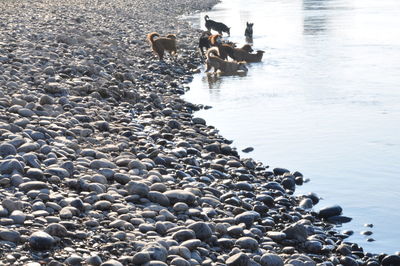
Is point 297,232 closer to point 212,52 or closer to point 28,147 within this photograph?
point 28,147

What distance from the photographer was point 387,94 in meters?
14.0

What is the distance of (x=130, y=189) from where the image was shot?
628 centimetres

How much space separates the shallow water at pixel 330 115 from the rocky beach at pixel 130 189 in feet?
1.51

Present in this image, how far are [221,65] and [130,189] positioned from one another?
1160 cm

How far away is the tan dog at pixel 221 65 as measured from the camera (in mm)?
17516

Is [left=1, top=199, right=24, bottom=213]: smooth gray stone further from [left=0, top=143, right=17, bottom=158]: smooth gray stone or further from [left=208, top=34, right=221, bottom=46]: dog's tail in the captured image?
[left=208, top=34, right=221, bottom=46]: dog's tail

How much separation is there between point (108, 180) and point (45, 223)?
5.18 feet

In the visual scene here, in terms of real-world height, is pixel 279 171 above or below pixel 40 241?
below

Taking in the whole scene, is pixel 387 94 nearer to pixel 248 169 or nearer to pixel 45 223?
pixel 248 169

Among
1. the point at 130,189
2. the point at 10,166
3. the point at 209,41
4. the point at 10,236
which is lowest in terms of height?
the point at 130,189

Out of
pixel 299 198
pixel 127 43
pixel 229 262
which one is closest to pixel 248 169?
pixel 299 198

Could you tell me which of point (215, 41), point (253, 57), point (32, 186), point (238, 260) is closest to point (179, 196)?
point (238, 260)

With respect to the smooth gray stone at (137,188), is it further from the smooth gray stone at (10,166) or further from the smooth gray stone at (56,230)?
the smooth gray stone at (56,230)

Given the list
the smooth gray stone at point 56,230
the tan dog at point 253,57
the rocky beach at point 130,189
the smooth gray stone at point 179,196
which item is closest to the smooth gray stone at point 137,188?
the rocky beach at point 130,189
